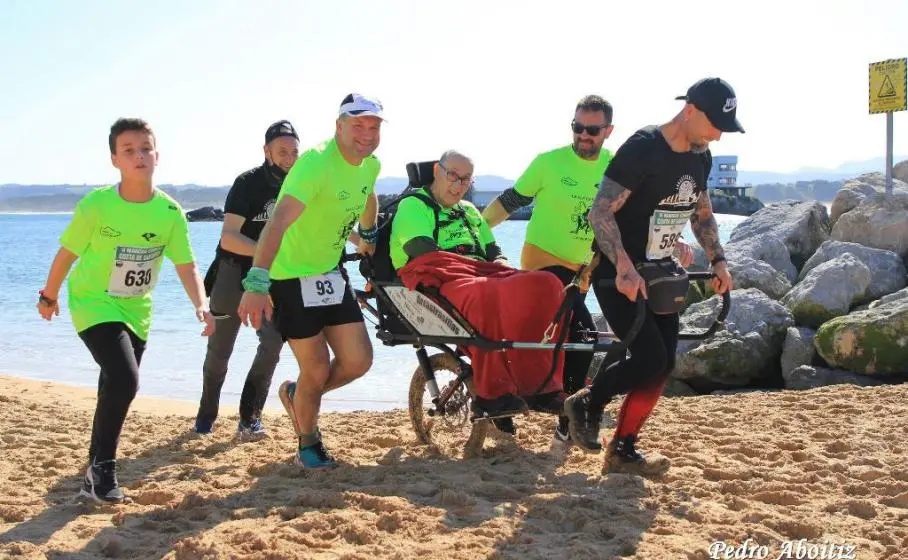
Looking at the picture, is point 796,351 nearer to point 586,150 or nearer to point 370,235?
point 586,150

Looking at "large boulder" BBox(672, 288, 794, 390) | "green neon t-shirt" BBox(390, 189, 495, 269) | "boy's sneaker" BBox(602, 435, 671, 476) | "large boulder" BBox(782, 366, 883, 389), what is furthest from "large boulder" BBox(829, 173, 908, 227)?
"boy's sneaker" BBox(602, 435, 671, 476)

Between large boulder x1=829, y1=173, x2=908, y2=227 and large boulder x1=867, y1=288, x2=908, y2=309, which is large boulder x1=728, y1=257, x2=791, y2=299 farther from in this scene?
large boulder x1=829, y1=173, x2=908, y2=227

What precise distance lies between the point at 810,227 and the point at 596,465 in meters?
9.22

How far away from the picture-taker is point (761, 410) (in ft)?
22.0

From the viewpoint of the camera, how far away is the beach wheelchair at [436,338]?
500 centimetres

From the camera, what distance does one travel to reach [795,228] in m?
13.2

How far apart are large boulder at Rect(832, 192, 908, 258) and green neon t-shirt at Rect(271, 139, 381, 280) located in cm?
839

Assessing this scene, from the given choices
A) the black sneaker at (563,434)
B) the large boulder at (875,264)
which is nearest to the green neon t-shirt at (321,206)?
the black sneaker at (563,434)

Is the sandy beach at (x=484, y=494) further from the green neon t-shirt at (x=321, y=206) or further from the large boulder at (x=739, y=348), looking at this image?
the large boulder at (x=739, y=348)

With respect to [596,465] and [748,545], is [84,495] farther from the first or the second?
[748,545]

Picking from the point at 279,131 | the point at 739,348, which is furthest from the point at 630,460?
the point at 739,348

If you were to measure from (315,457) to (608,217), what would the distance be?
2033 millimetres

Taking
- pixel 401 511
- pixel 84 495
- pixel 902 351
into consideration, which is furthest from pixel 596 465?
pixel 902 351

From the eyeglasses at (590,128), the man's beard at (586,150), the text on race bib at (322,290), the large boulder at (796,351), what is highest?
the eyeglasses at (590,128)
